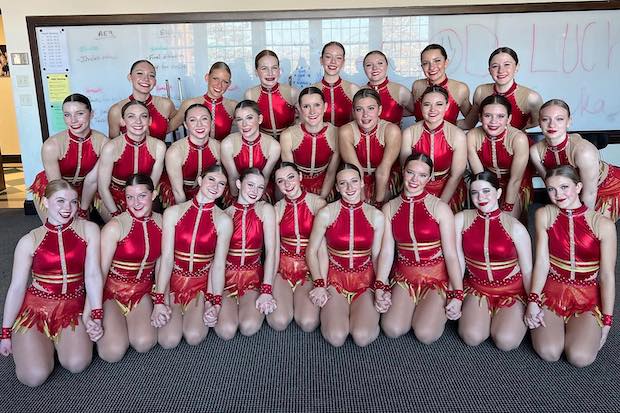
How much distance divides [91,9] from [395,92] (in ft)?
9.31

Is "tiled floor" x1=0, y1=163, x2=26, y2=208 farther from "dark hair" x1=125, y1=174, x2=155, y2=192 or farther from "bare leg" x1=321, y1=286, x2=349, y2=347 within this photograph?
"bare leg" x1=321, y1=286, x2=349, y2=347

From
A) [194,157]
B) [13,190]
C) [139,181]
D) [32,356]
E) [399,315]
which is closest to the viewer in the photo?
[32,356]

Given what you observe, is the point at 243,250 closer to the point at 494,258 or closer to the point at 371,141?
the point at 371,141

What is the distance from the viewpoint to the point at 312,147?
2986 mm

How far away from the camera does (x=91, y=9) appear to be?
4.37 metres

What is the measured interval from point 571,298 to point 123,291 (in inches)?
84.0

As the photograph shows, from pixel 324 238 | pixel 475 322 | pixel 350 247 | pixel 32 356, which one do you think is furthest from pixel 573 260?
pixel 32 356

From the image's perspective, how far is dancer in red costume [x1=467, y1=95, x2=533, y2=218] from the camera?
271cm

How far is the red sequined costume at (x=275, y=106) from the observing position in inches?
132

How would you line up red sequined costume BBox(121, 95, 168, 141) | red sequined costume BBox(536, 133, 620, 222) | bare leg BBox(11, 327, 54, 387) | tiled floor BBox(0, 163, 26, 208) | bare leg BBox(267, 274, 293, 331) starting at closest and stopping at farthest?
bare leg BBox(11, 327, 54, 387) < bare leg BBox(267, 274, 293, 331) < red sequined costume BBox(536, 133, 620, 222) < red sequined costume BBox(121, 95, 168, 141) < tiled floor BBox(0, 163, 26, 208)

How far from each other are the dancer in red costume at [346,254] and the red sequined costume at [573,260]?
818 millimetres

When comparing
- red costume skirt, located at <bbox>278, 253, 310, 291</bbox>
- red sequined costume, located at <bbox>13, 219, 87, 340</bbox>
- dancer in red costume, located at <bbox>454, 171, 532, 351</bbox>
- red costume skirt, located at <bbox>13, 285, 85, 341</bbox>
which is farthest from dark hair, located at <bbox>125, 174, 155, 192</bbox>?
dancer in red costume, located at <bbox>454, 171, 532, 351</bbox>

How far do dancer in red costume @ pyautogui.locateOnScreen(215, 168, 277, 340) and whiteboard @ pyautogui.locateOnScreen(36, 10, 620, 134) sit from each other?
215 cm

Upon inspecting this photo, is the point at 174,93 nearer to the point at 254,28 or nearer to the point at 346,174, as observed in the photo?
the point at 254,28
